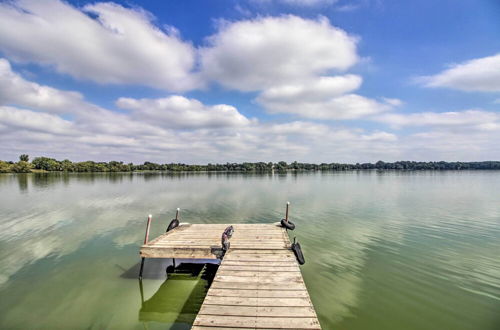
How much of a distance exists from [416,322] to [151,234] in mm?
14128

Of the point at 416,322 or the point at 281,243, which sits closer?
the point at 416,322

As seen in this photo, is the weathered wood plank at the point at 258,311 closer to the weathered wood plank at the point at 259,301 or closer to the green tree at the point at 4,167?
the weathered wood plank at the point at 259,301

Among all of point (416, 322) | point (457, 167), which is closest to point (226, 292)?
point (416, 322)

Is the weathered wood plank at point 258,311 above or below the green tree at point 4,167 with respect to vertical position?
below

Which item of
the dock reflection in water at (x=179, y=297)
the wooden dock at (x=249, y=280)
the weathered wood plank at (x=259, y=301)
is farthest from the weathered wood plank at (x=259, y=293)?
the dock reflection in water at (x=179, y=297)

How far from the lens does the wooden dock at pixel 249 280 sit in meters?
4.82

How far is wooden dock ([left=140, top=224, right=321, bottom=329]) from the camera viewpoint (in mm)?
4820

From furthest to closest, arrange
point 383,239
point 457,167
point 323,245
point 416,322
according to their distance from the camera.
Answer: point 457,167
point 383,239
point 323,245
point 416,322

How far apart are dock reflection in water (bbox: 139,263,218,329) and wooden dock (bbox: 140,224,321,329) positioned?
125 centimetres

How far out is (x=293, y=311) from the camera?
5086 mm

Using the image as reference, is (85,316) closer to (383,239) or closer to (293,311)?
(293,311)

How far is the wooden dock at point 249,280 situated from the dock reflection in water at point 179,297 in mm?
1250

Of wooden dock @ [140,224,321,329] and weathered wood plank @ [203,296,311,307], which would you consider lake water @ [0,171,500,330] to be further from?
weathered wood plank @ [203,296,311,307]

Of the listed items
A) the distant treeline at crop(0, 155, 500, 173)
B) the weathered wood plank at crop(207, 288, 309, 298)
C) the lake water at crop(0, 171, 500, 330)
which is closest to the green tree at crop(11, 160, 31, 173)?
the distant treeline at crop(0, 155, 500, 173)
